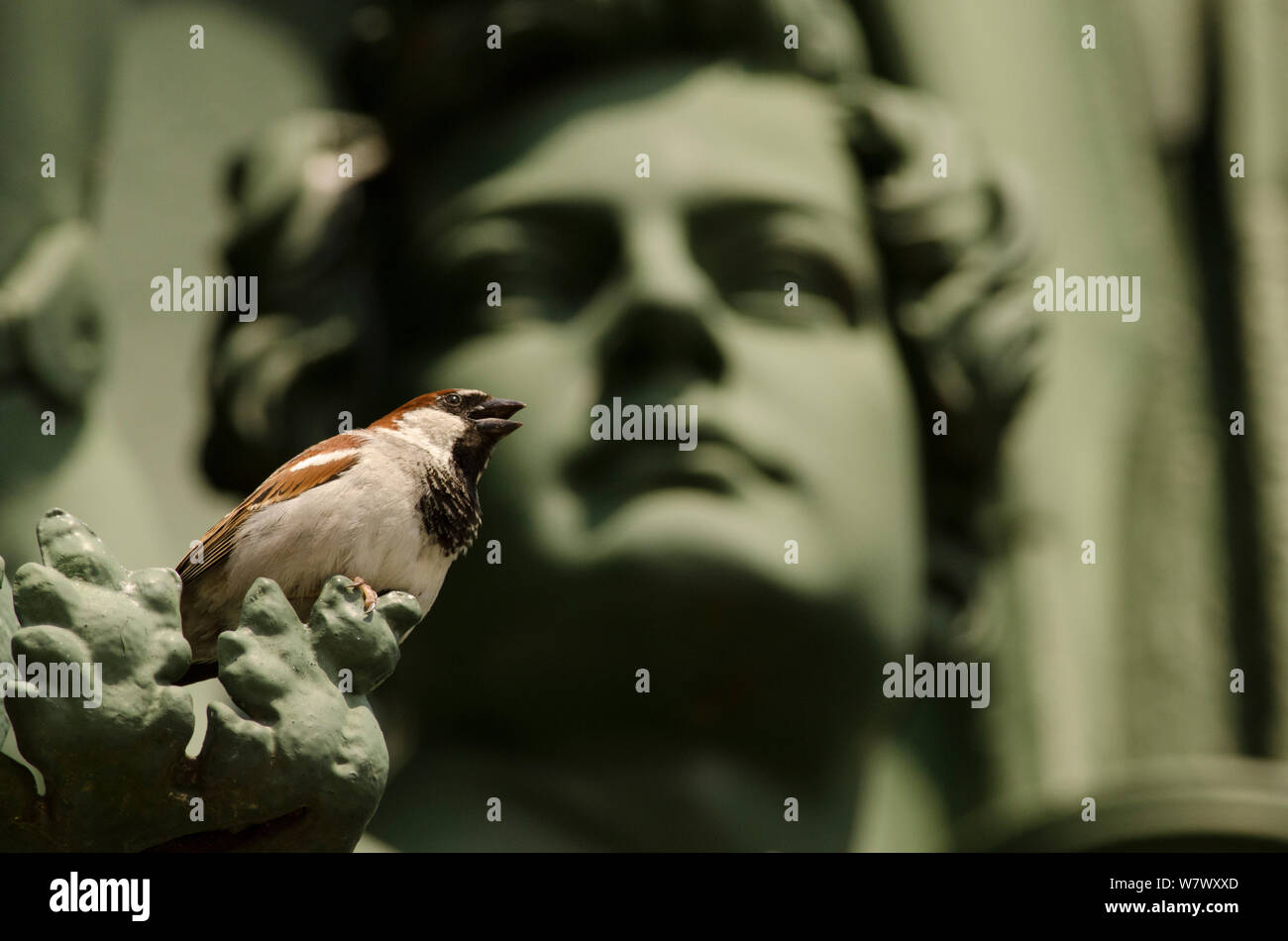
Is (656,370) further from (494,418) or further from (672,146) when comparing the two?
(494,418)

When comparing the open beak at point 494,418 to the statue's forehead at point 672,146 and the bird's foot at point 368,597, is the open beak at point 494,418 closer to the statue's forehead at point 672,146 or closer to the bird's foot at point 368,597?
the bird's foot at point 368,597

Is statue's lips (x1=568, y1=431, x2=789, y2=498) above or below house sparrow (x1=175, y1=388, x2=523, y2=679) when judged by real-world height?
above

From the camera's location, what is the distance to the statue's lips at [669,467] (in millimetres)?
6312

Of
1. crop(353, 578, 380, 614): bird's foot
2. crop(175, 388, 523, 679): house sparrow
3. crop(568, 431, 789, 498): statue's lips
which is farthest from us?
crop(568, 431, 789, 498): statue's lips

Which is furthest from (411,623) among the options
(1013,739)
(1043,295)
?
(1043,295)

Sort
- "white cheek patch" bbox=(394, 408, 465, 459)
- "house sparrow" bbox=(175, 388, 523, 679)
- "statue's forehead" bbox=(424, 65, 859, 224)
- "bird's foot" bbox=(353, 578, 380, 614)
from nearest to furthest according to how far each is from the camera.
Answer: "bird's foot" bbox=(353, 578, 380, 614) < "house sparrow" bbox=(175, 388, 523, 679) < "white cheek patch" bbox=(394, 408, 465, 459) < "statue's forehead" bbox=(424, 65, 859, 224)

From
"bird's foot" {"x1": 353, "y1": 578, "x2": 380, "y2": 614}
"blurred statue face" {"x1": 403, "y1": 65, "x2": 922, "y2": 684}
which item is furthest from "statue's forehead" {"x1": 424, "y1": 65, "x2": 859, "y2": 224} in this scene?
"bird's foot" {"x1": 353, "y1": 578, "x2": 380, "y2": 614}

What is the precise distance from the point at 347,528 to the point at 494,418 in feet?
1.96

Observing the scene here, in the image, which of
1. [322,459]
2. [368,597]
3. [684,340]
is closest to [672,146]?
[684,340]

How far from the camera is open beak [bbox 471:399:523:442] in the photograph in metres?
3.97

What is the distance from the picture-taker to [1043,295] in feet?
25.8

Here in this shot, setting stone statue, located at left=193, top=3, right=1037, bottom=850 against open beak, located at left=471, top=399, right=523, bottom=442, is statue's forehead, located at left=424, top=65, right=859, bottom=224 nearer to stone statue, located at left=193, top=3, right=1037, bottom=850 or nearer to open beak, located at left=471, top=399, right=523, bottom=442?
stone statue, located at left=193, top=3, right=1037, bottom=850

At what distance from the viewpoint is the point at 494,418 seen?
4035 mm

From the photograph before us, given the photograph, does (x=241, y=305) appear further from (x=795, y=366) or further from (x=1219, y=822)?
(x=1219, y=822)
